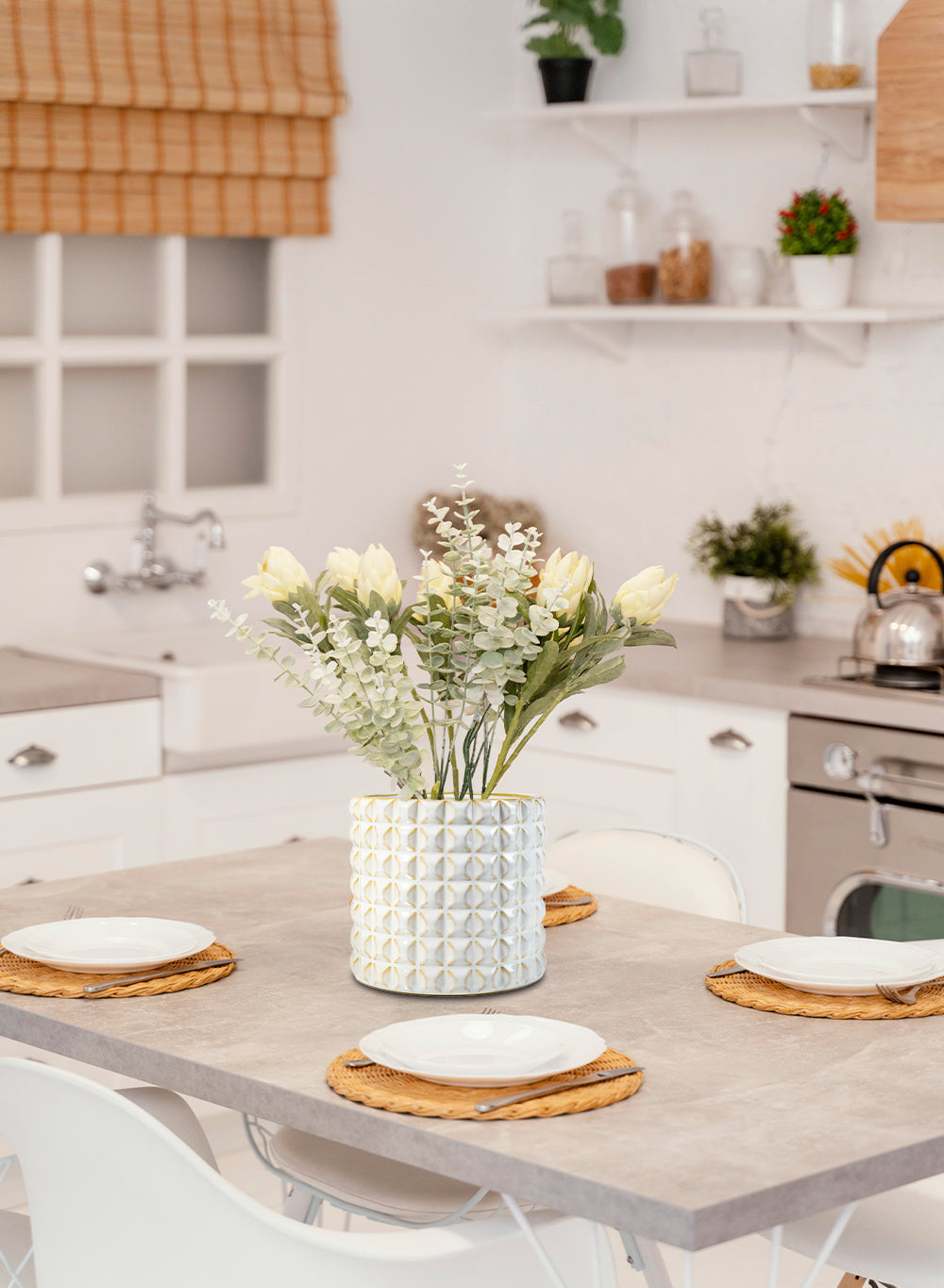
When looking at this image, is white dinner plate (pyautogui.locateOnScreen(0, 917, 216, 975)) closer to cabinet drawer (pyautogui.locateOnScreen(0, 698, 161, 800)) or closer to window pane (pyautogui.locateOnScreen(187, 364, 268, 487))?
cabinet drawer (pyautogui.locateOnScreen(0, 698, 161, 800))

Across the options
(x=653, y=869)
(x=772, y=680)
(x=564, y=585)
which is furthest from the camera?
(x=772, y=680)

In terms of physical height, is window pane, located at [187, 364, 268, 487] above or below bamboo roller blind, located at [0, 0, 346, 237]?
below

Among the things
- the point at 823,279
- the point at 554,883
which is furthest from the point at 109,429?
the point at 554,883

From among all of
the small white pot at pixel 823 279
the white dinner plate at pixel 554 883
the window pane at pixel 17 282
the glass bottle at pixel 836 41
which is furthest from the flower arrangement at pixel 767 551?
the white dinner plate at pixel 554 883

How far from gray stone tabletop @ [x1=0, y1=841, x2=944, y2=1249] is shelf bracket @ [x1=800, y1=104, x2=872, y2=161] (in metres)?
2.19

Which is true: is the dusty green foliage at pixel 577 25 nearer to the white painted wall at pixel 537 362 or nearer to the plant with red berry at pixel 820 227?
the white painted wall at pixel 537 362

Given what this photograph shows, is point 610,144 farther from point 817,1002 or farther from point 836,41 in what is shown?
point 817,1002

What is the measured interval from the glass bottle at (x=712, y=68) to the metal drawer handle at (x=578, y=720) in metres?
1.36

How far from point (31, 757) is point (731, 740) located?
1289 mm

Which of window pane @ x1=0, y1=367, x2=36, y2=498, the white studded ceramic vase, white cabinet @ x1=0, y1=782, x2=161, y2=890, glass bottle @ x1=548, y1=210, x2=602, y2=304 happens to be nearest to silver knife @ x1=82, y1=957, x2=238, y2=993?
the white studded ceramic vase

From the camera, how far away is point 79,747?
3289 mm

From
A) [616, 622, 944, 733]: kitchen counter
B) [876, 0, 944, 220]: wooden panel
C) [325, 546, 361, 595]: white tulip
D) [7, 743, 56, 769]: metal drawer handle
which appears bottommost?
[7, 743, 56, 769]: metal drawer handle

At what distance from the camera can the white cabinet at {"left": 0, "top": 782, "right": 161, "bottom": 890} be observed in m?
3.21

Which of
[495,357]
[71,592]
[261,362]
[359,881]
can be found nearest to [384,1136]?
[359,881]
